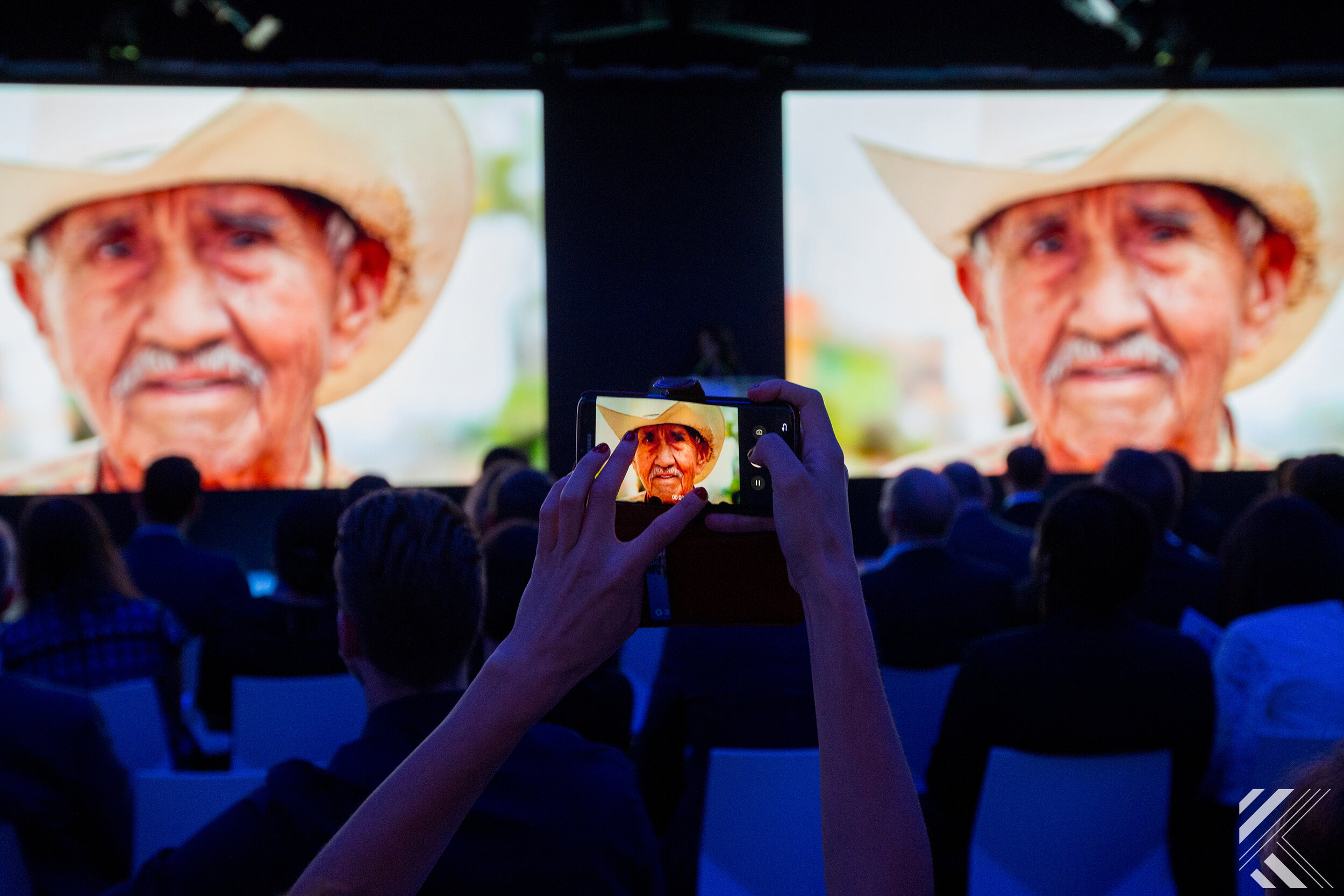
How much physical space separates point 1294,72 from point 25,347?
8.39m

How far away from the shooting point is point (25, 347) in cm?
642

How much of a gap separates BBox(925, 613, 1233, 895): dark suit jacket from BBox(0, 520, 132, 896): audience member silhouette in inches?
61.5

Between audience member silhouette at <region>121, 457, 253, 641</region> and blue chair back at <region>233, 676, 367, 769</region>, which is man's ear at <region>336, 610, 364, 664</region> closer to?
blue chair back at <region>233, 676, 367, 769</region>

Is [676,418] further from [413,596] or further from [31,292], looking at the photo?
[31,292]

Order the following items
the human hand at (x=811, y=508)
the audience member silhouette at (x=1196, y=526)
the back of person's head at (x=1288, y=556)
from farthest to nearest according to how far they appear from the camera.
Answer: the audience member silhouette at (x=1196, y=526) < the back of person's head at (x=1288, y=556) < the human hand at (x=811, y=508)

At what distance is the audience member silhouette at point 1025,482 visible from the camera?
4.59 metres

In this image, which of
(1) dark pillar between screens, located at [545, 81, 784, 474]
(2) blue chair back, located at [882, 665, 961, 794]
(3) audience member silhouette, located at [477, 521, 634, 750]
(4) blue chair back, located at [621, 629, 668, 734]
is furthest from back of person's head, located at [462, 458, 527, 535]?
(1) dark pillar between screens, located at [545, 81, 784, 474]

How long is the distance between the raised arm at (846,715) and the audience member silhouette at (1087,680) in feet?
4.86

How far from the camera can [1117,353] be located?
679cm

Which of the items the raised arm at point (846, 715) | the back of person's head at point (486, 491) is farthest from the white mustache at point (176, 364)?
the raised arm at point (846, 715)

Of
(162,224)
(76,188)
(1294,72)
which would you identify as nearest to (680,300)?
(162,224)

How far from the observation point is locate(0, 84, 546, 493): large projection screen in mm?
6387

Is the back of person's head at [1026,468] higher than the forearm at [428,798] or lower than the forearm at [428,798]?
lower

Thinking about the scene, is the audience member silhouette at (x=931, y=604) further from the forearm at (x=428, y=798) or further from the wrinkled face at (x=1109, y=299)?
the wrinkled face at (x=1109, y=299)
